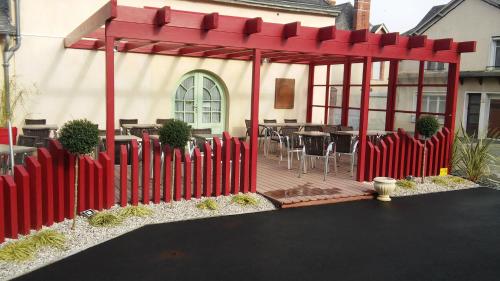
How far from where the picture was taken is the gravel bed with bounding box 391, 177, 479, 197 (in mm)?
7959

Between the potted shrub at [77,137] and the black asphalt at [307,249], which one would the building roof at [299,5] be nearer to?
the black asphalt at [307,249]

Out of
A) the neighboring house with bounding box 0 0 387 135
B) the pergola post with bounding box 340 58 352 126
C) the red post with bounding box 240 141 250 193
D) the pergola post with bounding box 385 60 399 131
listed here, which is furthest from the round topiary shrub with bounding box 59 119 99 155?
the pergola post with bounding box 340 58 352 126

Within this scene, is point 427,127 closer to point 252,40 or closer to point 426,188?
point 426,188

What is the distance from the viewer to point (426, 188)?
8.34m

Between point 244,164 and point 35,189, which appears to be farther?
point 244,164

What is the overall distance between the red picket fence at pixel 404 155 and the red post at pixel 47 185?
5.66 m

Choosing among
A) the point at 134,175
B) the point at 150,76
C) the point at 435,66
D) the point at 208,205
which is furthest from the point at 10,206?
the point at 435,66

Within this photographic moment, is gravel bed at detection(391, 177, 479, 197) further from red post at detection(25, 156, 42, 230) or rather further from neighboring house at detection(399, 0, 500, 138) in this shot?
neighboring house at detection(399, 0, 500, 138)

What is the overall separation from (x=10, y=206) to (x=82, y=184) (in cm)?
99

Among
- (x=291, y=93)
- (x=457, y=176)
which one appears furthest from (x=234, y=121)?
(x=457, y=176)

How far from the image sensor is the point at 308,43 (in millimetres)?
7598

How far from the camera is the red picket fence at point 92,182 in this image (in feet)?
15.7

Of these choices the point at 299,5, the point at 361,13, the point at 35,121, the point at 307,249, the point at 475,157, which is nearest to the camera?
the point at 307,249

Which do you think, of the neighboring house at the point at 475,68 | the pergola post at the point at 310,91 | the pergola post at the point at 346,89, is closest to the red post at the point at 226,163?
the pergola post at the point at 346,89
